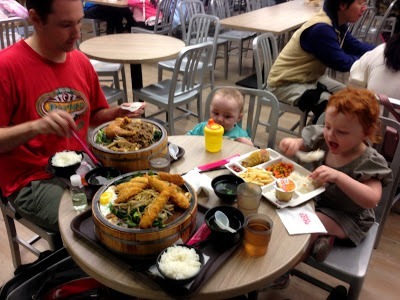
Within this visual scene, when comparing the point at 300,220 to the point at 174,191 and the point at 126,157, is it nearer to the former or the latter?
the point at 174,191

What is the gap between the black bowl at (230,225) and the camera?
107 cm

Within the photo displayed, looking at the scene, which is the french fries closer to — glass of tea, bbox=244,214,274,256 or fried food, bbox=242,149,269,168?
fried food, bbox=242,149,269,168

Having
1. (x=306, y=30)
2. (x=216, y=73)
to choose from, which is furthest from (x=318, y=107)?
(x=216, y=73)

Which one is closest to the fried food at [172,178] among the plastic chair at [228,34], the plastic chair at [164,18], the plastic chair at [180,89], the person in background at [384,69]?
the person in background at [384,69]

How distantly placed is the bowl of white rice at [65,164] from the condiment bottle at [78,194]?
12 cm

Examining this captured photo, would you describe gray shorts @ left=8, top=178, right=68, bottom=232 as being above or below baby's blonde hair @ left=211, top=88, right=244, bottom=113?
below

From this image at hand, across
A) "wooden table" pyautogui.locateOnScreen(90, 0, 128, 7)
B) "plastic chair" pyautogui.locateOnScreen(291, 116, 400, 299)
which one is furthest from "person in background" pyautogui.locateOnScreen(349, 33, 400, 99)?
"wooden table" pyautogui.locateOnScreen(90, 0, 128, 7)

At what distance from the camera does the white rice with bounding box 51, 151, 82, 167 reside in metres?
1.40

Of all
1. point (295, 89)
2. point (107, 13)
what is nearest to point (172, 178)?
point (295, 89)

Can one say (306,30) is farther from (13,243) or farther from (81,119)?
(13,243)

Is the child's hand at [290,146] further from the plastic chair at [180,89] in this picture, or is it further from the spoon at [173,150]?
the plastic chair at [180,89]

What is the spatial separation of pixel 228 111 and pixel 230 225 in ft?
3.05

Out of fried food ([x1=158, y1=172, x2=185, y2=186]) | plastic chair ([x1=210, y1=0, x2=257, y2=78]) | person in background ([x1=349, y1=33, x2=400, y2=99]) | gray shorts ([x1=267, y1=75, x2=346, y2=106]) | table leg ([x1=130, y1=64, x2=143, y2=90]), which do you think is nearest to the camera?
fried food ([x1=158, y1=172, x2=185, y2=186])

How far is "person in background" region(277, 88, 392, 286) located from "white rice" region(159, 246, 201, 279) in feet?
2.05
